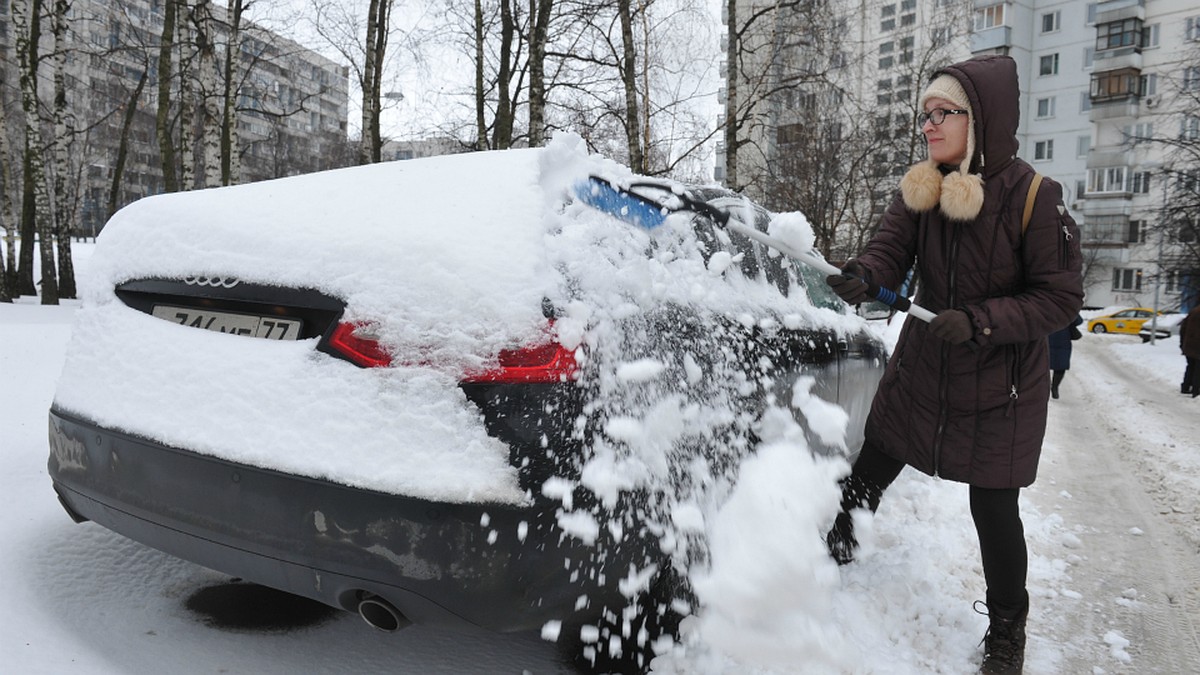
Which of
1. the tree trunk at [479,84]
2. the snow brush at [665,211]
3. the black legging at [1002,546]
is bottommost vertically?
the black legging at [1002,546]

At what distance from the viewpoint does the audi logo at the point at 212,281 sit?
6.51ft

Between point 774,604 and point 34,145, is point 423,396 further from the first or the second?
point 34,145

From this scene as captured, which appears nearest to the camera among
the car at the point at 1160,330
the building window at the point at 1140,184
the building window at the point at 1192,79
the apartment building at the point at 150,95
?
the apartment building at the point at 150,95

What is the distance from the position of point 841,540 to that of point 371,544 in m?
2.04

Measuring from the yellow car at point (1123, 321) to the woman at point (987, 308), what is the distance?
41.4 metres

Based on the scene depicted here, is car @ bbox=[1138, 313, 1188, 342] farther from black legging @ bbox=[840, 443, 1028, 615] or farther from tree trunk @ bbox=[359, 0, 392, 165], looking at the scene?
black legging @ bbox=[840, 443, 1028, 615]

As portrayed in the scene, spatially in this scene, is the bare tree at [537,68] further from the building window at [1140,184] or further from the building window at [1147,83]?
the building window at [1147,83]

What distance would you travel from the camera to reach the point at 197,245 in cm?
210

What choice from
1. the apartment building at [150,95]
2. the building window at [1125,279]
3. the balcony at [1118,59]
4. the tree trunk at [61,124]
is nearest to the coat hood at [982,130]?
the apartment building at [150,95]

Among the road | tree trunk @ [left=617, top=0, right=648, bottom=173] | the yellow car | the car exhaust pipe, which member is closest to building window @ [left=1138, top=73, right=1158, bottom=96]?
the yellow car

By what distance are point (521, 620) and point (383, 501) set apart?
42cm

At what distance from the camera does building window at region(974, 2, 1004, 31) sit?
4894 cm

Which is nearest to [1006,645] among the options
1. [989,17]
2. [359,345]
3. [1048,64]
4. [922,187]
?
[922,187]

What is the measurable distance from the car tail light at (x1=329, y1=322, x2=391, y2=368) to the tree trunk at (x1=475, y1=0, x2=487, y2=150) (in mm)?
17139
